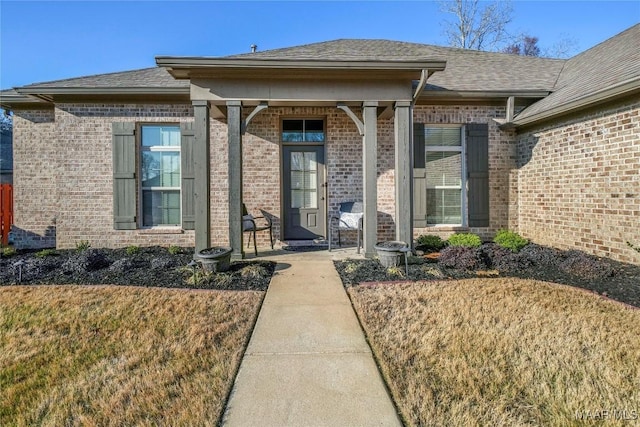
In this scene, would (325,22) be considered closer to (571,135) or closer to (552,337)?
(571,135)

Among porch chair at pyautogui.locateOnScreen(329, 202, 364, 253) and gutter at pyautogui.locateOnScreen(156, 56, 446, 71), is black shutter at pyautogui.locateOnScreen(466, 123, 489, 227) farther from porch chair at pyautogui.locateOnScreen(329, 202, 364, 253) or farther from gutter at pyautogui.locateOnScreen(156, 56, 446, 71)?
porch chair at pyautogui.locateOnScreen(329, 202, 364, 253)

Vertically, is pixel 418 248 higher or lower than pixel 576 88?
lower

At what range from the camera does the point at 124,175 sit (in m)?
6.16

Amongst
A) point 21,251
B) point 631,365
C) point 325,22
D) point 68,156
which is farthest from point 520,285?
point 325,22

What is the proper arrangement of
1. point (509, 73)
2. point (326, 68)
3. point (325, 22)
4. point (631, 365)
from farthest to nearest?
point (325, 22)
point (509, 73)
point (326, 68)
point (631, 365)

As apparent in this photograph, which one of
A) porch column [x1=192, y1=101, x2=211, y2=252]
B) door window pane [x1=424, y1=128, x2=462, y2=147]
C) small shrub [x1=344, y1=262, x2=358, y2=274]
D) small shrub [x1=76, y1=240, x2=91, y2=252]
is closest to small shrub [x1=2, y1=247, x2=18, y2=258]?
small shrub [x1=76, y1=240, x2=91, y2=252]

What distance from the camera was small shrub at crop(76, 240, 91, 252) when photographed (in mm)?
5793

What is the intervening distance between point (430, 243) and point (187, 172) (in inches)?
→ 187

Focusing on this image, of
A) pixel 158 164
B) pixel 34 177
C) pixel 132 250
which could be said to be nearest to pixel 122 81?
pixel 158 164

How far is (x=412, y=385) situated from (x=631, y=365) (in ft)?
5.15

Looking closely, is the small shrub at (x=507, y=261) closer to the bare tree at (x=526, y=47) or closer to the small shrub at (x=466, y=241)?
the small shrub at (x=466, y=241)

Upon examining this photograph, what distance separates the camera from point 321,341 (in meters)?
2.62

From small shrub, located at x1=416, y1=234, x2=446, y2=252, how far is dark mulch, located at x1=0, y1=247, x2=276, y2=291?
2816 millimetres

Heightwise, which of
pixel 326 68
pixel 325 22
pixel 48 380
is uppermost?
pixel 325 22
